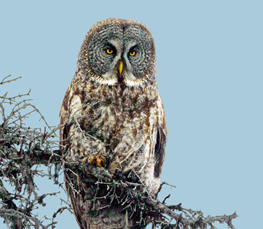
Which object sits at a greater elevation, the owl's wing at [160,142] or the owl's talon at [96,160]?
the owl's wing at [160,142]

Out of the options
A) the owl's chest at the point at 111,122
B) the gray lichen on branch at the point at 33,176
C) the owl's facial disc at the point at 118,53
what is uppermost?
the owl's facial disc at the point at 118,53

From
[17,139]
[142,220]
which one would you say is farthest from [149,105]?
[17,139]

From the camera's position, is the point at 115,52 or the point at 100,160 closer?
the point at 100,160

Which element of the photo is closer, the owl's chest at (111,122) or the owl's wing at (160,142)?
the owl's chest at (111,122)

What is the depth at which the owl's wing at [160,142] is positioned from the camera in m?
6.15

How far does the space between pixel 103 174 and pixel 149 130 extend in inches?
31.4

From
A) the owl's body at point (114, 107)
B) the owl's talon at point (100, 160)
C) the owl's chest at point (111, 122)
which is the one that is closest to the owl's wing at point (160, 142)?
the owl's body at point (114, 107)

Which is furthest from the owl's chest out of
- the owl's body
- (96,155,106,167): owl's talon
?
(96,155,106,167): owl's talon

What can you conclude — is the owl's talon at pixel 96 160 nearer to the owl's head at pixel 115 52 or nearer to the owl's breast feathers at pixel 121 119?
the owl's breast feathers at pixel 121 119

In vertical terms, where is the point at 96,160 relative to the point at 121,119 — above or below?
below

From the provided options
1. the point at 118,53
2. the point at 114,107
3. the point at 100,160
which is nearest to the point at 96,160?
the point at 100,160

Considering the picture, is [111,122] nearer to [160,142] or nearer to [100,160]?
[100,160]

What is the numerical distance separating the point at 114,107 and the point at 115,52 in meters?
0.57

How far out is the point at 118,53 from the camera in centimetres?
586
